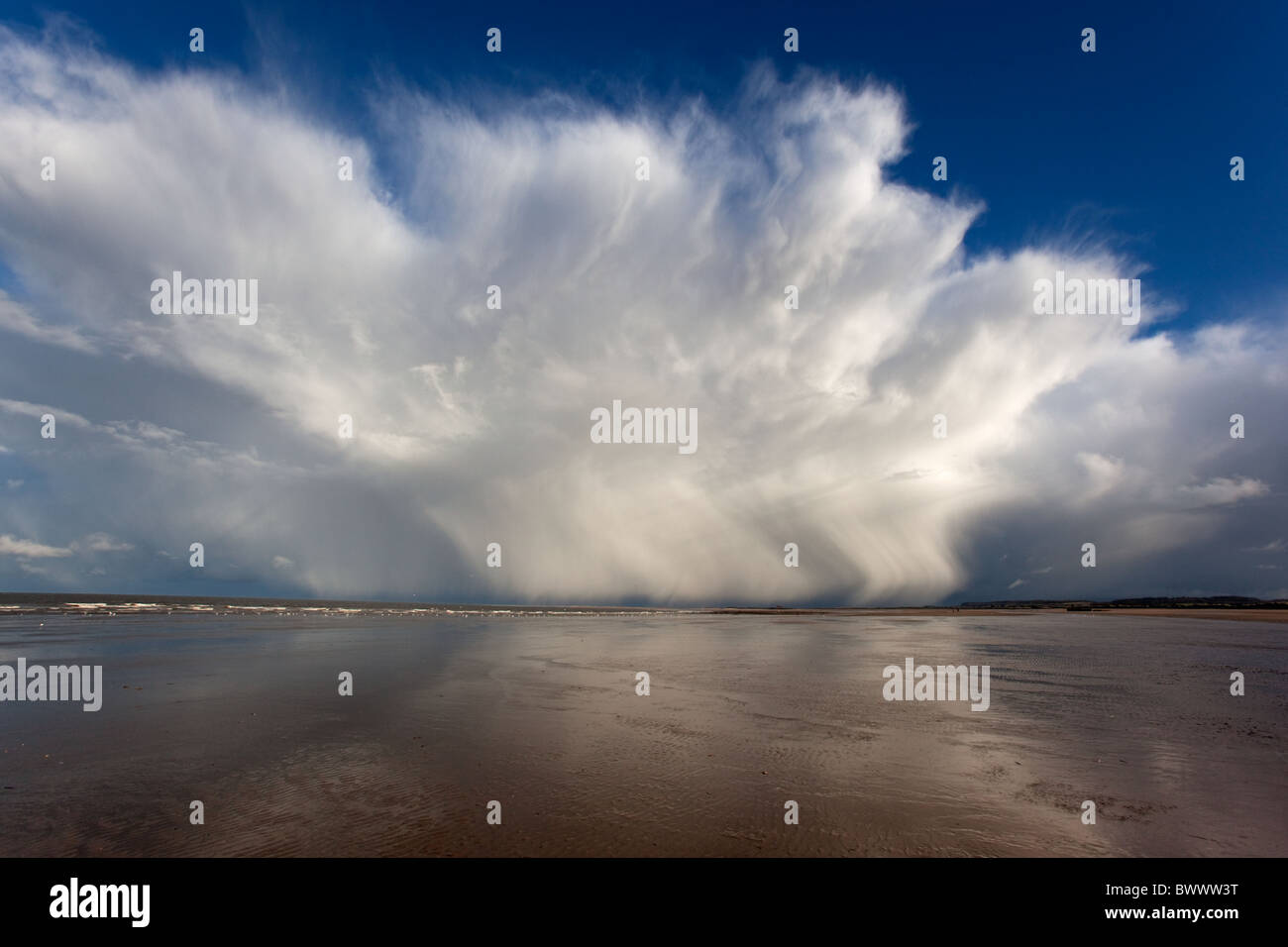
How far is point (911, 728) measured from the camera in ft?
48.8

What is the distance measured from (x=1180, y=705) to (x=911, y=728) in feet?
32.0

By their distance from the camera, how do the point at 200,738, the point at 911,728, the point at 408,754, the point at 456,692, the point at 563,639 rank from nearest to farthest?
the point at 408,754, the point at 200,738, the point at 911,728, the point at 456,692, the point at 563,639

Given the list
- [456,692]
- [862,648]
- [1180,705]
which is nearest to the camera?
[1180,705]

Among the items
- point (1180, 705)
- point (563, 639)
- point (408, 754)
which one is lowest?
point (563, 639)

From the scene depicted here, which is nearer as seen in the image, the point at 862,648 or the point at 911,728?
the point at 911,728

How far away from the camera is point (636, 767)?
11367 mm

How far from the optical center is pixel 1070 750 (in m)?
12.5

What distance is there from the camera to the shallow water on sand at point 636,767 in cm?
808

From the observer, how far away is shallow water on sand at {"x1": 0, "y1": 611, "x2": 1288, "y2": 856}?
808cm
